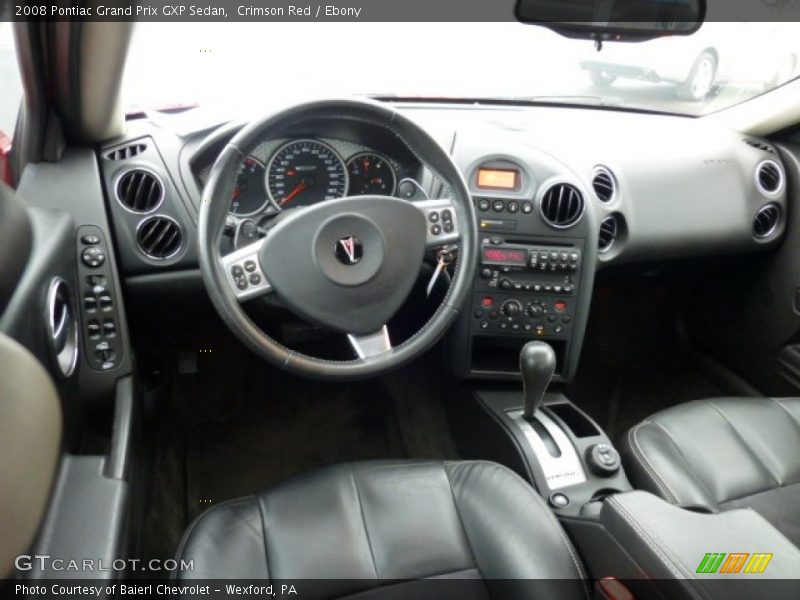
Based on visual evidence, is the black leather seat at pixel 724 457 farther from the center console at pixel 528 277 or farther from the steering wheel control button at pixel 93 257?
the steering wheel control button at pixel 93 257

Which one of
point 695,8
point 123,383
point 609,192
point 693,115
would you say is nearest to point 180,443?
point 123,383

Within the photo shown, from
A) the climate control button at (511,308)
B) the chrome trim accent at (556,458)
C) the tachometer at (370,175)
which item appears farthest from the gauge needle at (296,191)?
the chrome trim accent at (556,458)

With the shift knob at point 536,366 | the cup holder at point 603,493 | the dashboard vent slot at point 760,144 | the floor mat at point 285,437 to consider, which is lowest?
the floor mat at point 285,437

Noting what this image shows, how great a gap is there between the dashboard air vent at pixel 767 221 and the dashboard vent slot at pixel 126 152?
1.89m

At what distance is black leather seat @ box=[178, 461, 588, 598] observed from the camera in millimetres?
1260

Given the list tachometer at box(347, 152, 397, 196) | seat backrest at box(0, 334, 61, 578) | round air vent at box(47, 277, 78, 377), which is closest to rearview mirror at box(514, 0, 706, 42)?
tachometer at box(347, 152, 397, 196)

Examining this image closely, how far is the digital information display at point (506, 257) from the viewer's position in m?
1.86

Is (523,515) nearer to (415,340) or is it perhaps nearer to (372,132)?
(415,340)

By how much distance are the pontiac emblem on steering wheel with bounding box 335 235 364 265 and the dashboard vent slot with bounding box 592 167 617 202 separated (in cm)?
95

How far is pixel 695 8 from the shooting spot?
1.74 meters

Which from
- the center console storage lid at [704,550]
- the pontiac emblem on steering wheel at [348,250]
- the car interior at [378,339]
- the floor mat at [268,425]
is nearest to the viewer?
the center console storage lid at [704,550]

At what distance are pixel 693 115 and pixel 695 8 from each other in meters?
0.80

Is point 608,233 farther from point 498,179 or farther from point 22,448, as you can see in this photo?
point 22,448

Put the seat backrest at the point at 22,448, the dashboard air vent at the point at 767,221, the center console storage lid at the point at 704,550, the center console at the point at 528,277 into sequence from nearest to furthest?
the seat backrest at the point at 22,448
the center console storage lid at the point at 704,550
the center console at the point at 528,277
the dashboard air vent at the point at 767,221
